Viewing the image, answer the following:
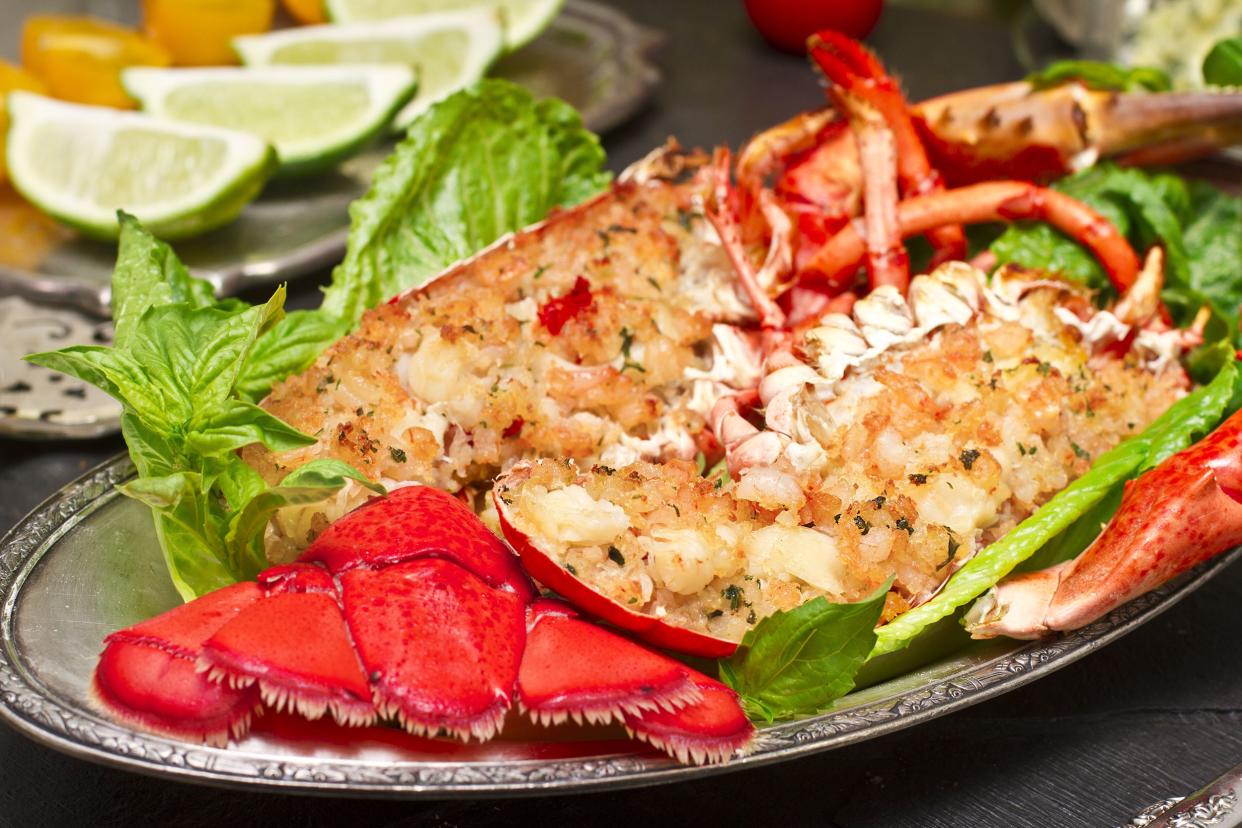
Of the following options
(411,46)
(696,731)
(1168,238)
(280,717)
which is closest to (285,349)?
(280,717)

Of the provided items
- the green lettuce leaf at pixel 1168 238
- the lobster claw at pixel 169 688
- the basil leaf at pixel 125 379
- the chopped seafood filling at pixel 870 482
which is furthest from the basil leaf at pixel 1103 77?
the lobster claw at pixel 169 688

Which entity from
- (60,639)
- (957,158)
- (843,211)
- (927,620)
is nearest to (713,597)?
(927,620)

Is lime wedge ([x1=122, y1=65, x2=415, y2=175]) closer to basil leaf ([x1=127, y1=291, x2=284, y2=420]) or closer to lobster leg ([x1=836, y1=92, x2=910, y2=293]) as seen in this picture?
lobster leg ([x1=836, y1=92, x2=910, y2=293])

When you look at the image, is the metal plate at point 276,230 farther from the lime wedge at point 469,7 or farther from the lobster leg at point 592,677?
the lobster leg at point 592,677

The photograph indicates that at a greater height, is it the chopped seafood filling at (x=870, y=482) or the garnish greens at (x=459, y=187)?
the garnish greens at (x=459, y=187)

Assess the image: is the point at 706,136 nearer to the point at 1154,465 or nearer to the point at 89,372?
the point at 1154,465

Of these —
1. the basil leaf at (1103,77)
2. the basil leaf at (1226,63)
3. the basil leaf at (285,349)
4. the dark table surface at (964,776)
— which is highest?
the basil leaf at (1226,63)

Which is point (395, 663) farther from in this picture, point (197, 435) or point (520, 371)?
point (520, 371)
